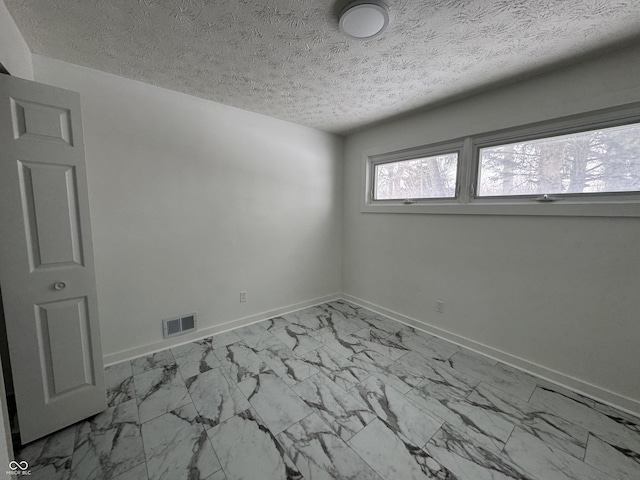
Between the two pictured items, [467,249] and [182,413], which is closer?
[182,413]

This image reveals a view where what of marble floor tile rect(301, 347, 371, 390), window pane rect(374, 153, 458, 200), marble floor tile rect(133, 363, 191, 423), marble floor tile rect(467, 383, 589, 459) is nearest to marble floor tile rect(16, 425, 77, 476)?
marble floor tile rect(133, 363, 191, 423)

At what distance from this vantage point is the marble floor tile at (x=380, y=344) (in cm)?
236

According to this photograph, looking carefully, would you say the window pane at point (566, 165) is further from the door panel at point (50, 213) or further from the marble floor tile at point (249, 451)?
the door panel at point (50, 213)

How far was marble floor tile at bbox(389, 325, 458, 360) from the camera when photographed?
2352 mm

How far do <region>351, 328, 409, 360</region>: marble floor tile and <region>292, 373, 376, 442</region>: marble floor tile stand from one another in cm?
66

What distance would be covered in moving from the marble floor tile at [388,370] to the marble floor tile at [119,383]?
5.83ft

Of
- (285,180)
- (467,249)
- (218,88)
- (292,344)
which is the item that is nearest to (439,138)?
(467,249)

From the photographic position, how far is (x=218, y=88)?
220 cm

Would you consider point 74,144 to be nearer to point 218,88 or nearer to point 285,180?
point 218,88

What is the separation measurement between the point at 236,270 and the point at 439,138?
8.56 feet

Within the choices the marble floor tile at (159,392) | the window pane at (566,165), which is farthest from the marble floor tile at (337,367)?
the window pane at (566,165)

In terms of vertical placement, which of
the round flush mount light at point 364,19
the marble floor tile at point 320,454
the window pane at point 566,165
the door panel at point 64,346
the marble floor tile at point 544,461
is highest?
the round flush mount light at point 364,19

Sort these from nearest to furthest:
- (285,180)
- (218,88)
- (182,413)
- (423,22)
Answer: (423,22), (182,413), (218,88), (285,180)

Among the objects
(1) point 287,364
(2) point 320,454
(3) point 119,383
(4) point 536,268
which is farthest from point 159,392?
(4) point 536,268
